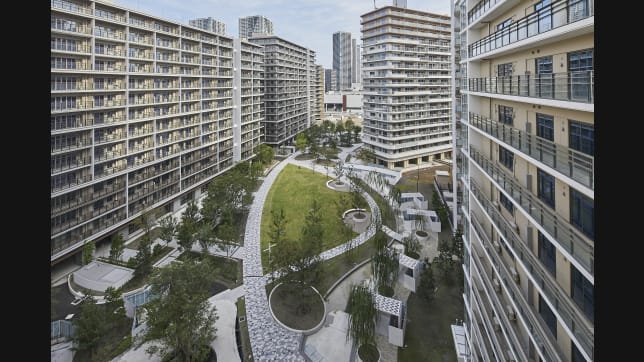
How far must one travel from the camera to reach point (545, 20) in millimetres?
8453

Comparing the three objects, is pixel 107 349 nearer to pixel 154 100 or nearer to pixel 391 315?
pixel 391 315

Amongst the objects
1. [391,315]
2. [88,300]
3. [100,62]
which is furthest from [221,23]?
[391,315]

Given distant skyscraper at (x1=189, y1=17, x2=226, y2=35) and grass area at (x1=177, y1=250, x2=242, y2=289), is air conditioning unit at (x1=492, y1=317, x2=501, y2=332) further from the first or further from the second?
distant skyscraper at (x1=189, y1=17, x2=226, y2=35)

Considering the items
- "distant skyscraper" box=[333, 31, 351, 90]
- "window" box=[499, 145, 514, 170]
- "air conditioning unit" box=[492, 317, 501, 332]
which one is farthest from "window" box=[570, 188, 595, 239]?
"distant skyscraper" box=[333, 31, 351, 90]

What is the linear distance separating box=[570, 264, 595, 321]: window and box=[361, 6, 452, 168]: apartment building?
4030 cm

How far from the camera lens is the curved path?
1582 centimetres

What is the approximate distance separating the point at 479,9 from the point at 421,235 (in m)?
17.9

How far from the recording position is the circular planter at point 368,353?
15066 millimetres

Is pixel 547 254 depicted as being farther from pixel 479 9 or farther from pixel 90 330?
pixel 90 330

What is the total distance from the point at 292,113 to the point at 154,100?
3728cm

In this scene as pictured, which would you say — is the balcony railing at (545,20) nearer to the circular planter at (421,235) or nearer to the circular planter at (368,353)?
the circular planter at (368,353)

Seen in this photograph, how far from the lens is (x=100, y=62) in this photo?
25.2 metres
